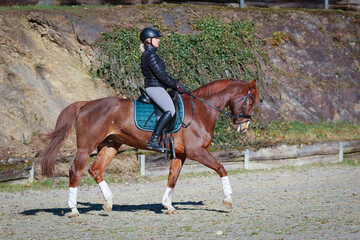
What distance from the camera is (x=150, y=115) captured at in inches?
335

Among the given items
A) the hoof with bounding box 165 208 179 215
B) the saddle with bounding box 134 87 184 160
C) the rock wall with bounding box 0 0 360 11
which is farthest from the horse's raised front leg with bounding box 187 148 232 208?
the rock wall with bounding box 0 0 360 11

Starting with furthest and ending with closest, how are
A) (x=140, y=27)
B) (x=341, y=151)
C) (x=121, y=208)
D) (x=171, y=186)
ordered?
(x=140, y=27), (x=341, y=151), (x=121, y=208), (x=171, y=186)

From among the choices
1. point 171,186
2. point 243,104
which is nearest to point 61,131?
point 171,186

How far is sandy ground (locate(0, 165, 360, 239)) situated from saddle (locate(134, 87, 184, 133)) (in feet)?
4.97

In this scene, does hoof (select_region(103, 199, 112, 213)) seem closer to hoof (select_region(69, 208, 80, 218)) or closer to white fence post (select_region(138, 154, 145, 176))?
hoof (select_region(69, 208, 80, 218))

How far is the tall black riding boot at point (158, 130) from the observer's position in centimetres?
832

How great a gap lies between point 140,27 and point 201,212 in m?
9.70

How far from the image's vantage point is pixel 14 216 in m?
8.29

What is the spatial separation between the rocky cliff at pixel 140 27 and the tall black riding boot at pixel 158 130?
495 centimetres

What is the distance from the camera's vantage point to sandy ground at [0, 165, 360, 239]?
6879mm

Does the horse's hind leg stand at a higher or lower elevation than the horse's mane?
lower

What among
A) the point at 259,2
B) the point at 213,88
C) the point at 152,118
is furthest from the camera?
the point at 259,2

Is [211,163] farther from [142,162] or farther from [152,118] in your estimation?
[142,162]

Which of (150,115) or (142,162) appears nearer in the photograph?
(150,115)
